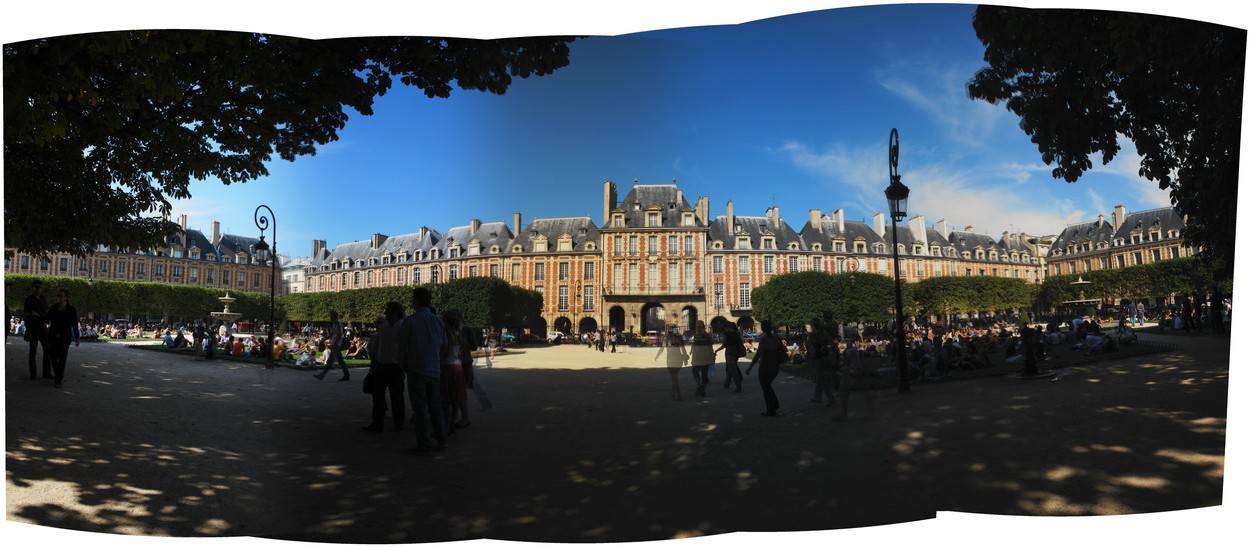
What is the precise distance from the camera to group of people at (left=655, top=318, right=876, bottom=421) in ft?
14.8

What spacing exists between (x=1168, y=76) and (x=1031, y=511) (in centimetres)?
391

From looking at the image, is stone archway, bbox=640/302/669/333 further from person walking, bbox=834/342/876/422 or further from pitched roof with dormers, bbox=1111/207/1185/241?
pitched roof with dormers, bbox=1111/207/1185/241

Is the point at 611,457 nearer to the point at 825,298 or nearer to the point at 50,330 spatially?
the point at 825,298

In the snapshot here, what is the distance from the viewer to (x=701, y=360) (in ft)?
15.0

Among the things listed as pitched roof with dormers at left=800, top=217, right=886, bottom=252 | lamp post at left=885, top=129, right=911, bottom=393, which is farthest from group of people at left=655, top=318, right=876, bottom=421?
pitched roof with dormers at left=800, top=217, right=886, bottom=252

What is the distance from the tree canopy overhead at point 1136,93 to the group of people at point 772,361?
238 centimetres

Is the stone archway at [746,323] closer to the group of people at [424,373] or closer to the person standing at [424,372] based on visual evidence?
the group of people at [424,373]

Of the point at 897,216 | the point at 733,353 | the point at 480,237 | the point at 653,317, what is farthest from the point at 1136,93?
the point at 480,237

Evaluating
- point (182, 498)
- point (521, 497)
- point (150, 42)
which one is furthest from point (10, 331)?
point (521, 497)

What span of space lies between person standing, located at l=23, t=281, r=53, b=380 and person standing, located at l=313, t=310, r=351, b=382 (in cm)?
250

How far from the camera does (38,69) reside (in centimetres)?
479

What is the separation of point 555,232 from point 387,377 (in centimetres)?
176

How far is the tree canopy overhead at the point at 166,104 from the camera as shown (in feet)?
14.4

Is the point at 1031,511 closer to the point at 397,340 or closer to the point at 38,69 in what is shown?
the point at 397,340
